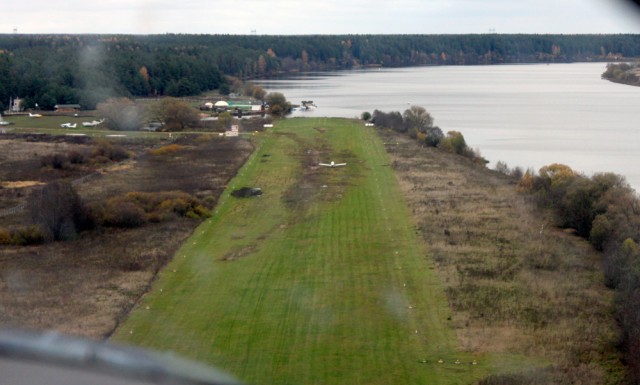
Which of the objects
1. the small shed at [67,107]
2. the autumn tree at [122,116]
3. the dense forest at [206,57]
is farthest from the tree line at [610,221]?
the dense forest at [206,57]

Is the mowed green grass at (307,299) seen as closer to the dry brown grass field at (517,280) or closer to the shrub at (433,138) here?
the dry brown grass field at (517,280)

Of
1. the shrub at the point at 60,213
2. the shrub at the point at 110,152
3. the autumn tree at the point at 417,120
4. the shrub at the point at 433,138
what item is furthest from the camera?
the autumn tree at the point at 417,120

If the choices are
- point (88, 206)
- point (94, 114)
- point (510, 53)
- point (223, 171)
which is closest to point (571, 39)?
point (510, 53)

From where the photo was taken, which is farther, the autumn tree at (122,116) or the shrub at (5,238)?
the autumn tree at (122,116)

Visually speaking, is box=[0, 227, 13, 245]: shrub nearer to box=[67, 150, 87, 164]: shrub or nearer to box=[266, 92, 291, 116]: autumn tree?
box=[67, 150, 87, 164]: shrub

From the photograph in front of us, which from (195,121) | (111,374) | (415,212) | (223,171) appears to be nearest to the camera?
(111,374)

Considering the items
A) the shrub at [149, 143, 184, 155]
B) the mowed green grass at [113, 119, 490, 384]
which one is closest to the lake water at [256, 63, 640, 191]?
the mowed green grass at [113, 119, 490, 384]

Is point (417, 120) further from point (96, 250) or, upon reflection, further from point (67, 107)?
point (96, 250)

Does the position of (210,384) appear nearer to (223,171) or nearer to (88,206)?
(88,206)
